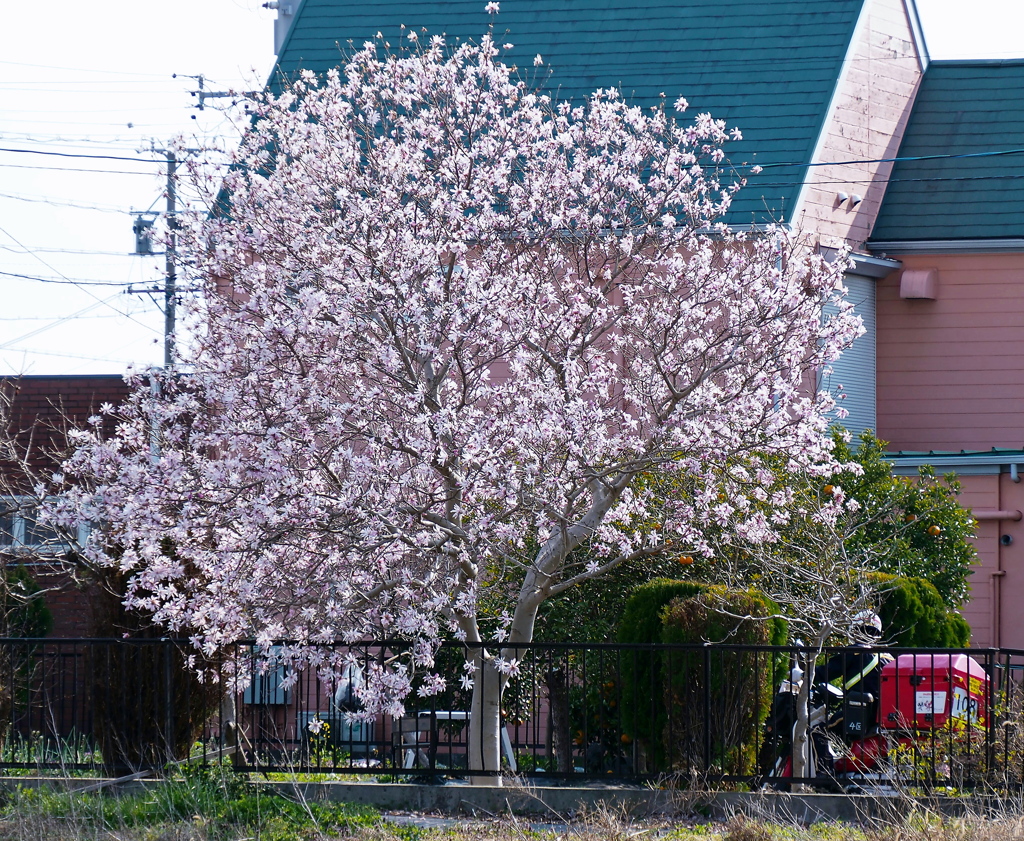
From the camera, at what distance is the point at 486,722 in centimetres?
900

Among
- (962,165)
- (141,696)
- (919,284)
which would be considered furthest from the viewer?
(962,165)

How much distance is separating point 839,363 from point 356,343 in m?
10.8

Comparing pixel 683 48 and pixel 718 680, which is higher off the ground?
pixel 683 48

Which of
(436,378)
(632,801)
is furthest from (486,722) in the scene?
(436,378)

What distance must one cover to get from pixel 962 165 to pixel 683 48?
474cm

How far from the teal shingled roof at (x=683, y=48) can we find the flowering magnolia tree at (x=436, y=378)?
7.76 m

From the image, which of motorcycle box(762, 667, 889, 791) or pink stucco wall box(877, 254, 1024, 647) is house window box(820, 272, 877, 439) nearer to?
pink stucco wall box(877, 254, 1024, 647)

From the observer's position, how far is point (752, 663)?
9.06 metres

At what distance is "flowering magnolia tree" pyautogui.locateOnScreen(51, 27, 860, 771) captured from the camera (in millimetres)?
8047

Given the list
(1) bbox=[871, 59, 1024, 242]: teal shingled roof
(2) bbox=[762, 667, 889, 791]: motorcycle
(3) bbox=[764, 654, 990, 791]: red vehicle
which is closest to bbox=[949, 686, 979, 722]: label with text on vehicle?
(3) bbox=[764, 654, 990, 791]: red vehicle

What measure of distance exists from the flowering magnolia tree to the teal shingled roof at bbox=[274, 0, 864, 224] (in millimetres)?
7763

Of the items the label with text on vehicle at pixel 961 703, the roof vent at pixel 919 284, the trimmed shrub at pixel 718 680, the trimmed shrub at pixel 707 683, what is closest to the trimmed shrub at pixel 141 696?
the trimmed shrub at pixel 707 683

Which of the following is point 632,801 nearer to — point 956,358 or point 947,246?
point 956,358

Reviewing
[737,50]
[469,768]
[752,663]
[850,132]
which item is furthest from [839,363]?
[469,768]
